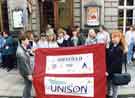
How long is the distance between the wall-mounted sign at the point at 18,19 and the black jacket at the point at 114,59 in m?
7.20

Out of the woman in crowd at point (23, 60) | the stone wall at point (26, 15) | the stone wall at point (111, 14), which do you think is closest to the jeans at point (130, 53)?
the stone wall at point (111, 14)

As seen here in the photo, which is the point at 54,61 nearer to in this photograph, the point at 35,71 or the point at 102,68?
the point at 35,71

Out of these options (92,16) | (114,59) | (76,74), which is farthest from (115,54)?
(92,16)

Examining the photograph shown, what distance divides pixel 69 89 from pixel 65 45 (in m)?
5.12

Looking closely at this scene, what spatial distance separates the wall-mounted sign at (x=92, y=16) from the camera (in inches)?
573

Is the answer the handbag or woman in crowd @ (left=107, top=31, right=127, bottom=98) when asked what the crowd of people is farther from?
the handbag

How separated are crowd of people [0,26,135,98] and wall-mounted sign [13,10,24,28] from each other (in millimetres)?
760

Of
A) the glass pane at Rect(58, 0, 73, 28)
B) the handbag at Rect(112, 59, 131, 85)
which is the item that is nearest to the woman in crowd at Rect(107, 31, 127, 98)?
the handbag at Rect(112, 59, 131, 85)

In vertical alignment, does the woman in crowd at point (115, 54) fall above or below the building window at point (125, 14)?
below

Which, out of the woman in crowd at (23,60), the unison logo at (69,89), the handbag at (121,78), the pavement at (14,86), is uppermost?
the woman in crowd at (23,60)

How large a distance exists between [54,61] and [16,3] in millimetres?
7730

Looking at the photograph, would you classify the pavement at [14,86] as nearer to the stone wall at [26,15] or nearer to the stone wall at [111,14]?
the stone wall at [26,15]

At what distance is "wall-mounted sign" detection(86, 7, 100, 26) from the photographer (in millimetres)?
14555

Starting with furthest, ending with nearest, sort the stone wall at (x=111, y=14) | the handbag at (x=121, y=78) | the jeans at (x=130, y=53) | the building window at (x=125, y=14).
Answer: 1. the building window at (x=125, y=14)
2. the stone wall at (x=111, y=14)
3. the jeans at (x=130, y=53)
4. the handbag at (x=121, y=78)
